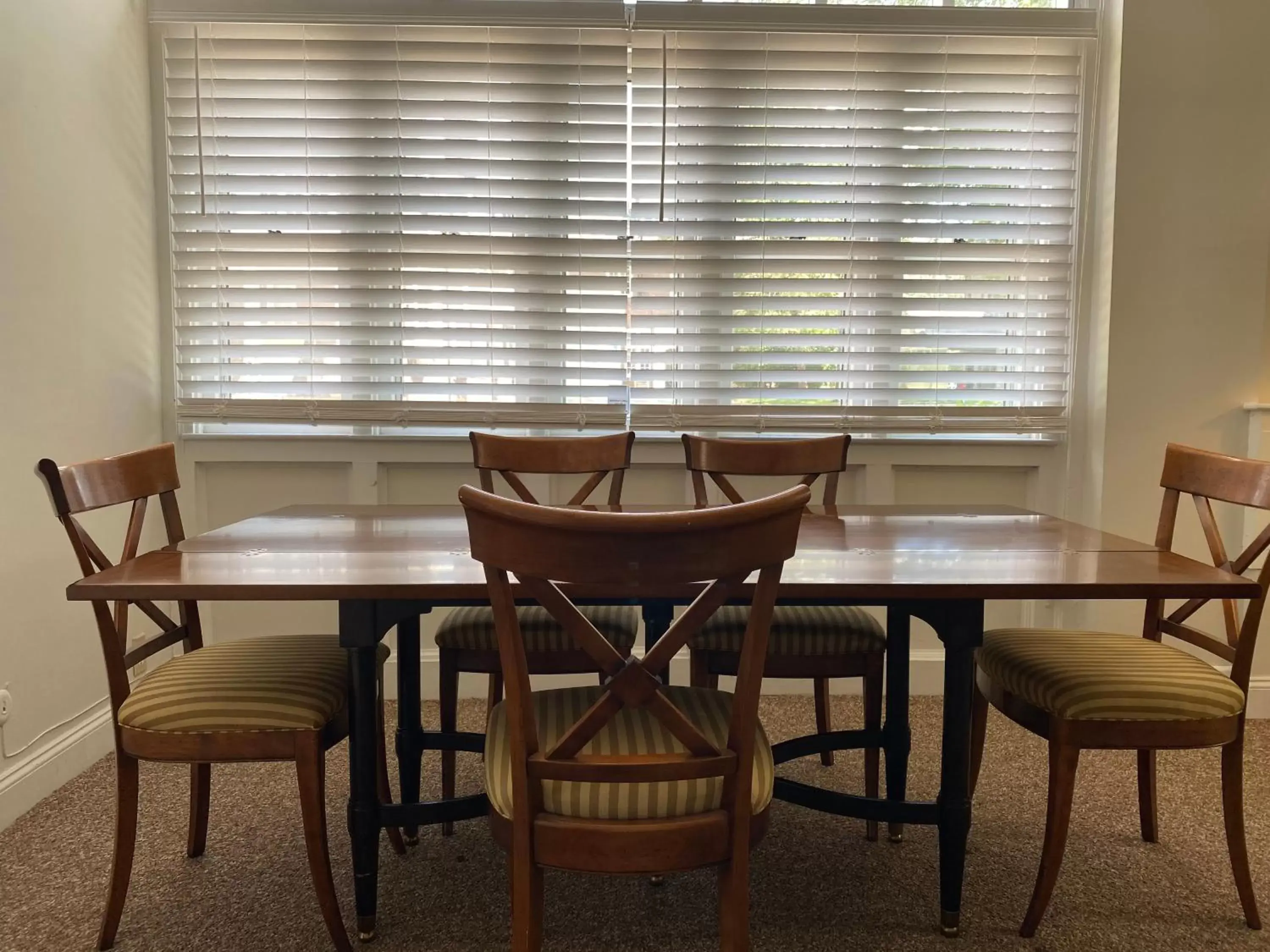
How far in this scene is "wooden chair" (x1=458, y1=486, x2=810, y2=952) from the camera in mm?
995

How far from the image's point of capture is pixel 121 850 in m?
1.50

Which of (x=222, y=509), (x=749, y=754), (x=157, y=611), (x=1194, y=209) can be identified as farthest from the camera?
(x=222, y=509)

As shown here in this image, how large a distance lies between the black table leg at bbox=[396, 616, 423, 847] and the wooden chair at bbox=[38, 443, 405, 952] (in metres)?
0.13

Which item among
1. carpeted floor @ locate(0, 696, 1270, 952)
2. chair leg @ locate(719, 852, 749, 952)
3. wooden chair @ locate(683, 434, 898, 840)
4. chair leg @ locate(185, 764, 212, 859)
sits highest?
wooden chair @ locate(683, 434, 898, 840)

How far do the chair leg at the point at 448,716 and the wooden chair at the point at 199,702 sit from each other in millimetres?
264

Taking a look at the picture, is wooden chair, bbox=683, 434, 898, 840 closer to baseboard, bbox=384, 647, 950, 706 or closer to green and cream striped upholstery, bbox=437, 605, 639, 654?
green and cream striped upholstery, bbox=437, 605, 639, 654

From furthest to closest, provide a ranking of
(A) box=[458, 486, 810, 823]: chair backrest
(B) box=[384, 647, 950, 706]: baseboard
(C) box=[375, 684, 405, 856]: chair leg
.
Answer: (B) box=[384, 647, 950, 706]: baseboard < (C) box=[375, 684, 405, 856]: chair leg < (A) box=[458, 486, 810, 823]: chair backrest

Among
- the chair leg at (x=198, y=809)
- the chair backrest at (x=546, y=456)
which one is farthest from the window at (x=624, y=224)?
the chair leg at (x=198, y=809)

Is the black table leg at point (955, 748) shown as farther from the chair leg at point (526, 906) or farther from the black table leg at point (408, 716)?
the black table leg at point (408, 716)

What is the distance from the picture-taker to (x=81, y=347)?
7.52 ft

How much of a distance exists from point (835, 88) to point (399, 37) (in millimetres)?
1449

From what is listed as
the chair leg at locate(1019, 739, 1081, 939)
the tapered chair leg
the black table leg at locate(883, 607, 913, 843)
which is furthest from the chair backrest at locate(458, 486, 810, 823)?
the tapered chair leg

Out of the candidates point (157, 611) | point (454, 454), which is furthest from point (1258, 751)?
point (157, 611)

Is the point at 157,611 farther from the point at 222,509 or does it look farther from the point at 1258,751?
the point at 1258,751
